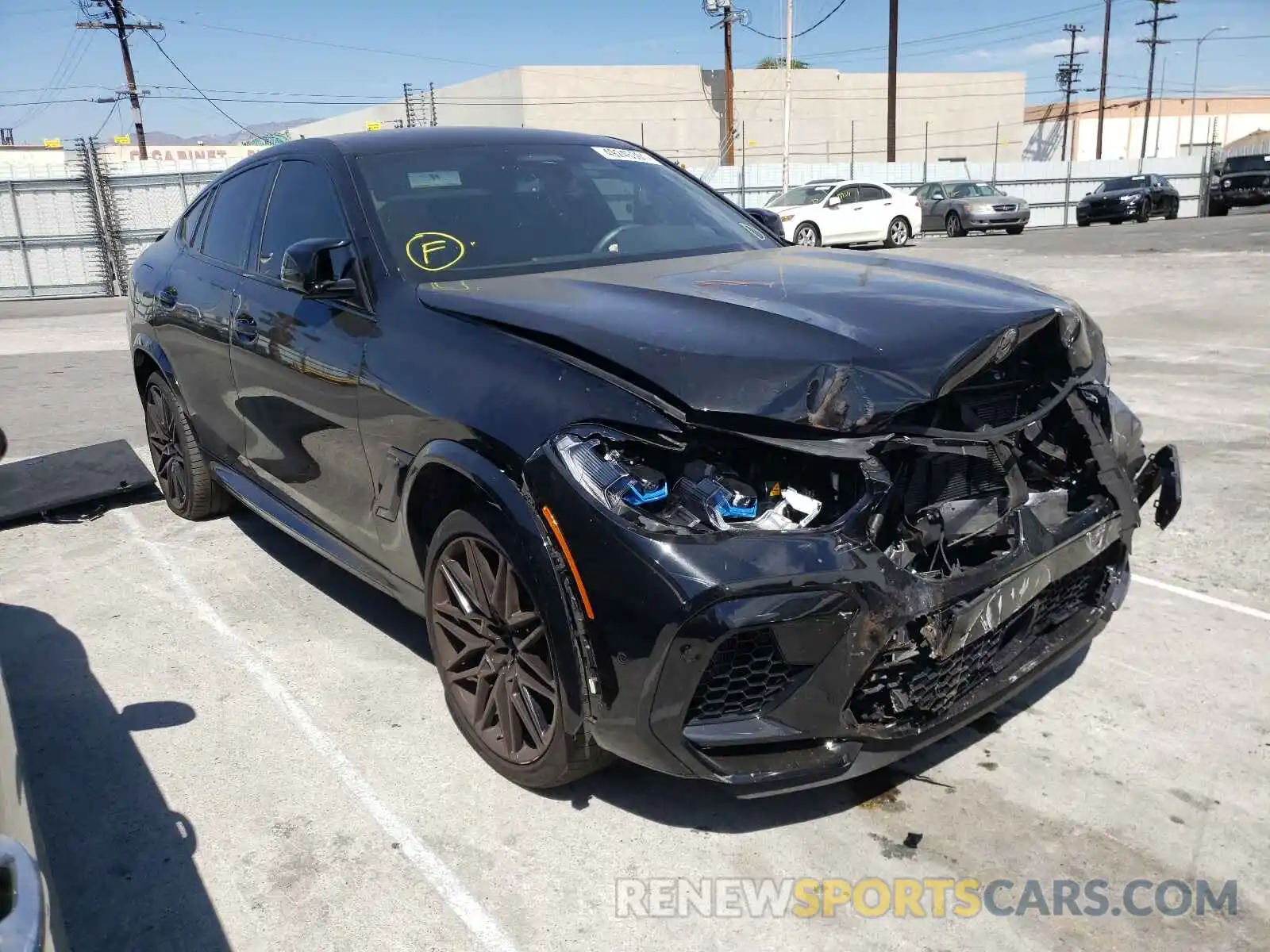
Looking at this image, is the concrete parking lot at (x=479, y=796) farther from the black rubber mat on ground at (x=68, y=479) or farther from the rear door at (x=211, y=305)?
the black rubber mat on ground at (x=68, y=479)

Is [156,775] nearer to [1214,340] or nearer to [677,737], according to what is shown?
[677,737]

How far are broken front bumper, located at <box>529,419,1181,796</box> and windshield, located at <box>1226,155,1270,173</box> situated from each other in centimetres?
3550

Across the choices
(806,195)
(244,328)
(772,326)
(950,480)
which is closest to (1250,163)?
(806,195)

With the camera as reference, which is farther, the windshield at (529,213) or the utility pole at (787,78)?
the utility pole at (787,78)

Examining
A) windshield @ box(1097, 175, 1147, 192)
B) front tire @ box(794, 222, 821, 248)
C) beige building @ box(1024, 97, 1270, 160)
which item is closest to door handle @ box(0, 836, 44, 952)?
front tire @ box(794, 222, 821, 248)

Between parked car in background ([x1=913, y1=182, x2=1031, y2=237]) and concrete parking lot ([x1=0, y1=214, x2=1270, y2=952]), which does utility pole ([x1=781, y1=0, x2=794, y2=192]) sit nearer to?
parked car in background ([x1=913, y1=182, x2=1031, y2=237])

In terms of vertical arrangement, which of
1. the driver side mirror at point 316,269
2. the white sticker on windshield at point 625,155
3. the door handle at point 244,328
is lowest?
the door handle at point 244,328

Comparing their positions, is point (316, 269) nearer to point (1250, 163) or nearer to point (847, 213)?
point (847, 213)

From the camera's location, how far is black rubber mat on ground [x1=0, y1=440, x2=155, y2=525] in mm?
5691

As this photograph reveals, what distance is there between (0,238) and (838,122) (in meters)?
45.1

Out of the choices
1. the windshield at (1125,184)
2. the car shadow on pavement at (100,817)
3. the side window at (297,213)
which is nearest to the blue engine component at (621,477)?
the car shadow on pavement at (100,817)

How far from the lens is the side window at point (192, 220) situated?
5.14 metres

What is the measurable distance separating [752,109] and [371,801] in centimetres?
5574

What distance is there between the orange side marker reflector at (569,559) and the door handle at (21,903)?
1254mm
